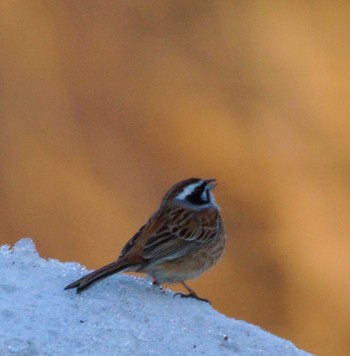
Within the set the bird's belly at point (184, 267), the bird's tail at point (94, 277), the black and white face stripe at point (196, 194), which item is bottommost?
the bird's belly at point (184, 267)

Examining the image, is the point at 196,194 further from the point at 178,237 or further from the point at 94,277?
the point at 94,277

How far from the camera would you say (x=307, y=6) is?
63.4ft

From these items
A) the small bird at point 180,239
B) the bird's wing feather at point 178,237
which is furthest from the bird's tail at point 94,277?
the bird's wing feather at point 178,237

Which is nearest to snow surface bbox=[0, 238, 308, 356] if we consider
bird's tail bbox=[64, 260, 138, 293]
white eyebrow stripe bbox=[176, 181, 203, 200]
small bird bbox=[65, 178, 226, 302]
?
bird's tail bbox=[64, 260, 138, 293]

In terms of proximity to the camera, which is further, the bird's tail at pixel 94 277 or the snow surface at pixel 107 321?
the bird's tail at pixel 94 277

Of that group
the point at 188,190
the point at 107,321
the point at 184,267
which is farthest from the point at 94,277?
the point at 188,190

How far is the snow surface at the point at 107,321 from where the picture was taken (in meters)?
5.63

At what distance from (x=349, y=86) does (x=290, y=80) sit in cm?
79

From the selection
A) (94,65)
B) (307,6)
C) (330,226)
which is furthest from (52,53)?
(330,226)

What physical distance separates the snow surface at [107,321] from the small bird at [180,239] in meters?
0.17

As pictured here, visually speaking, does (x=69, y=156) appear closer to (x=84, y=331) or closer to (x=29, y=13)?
(x=29, y=13)

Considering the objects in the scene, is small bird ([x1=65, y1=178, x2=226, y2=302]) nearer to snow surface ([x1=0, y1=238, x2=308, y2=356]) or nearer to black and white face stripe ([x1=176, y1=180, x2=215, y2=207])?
black and white face stripe ([x1=176, y1=180, x2=215, y2=207])

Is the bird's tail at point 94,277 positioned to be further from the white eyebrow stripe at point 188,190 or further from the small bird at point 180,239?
the white eyebrow stripe at point 188,190

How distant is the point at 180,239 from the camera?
23.5ft
